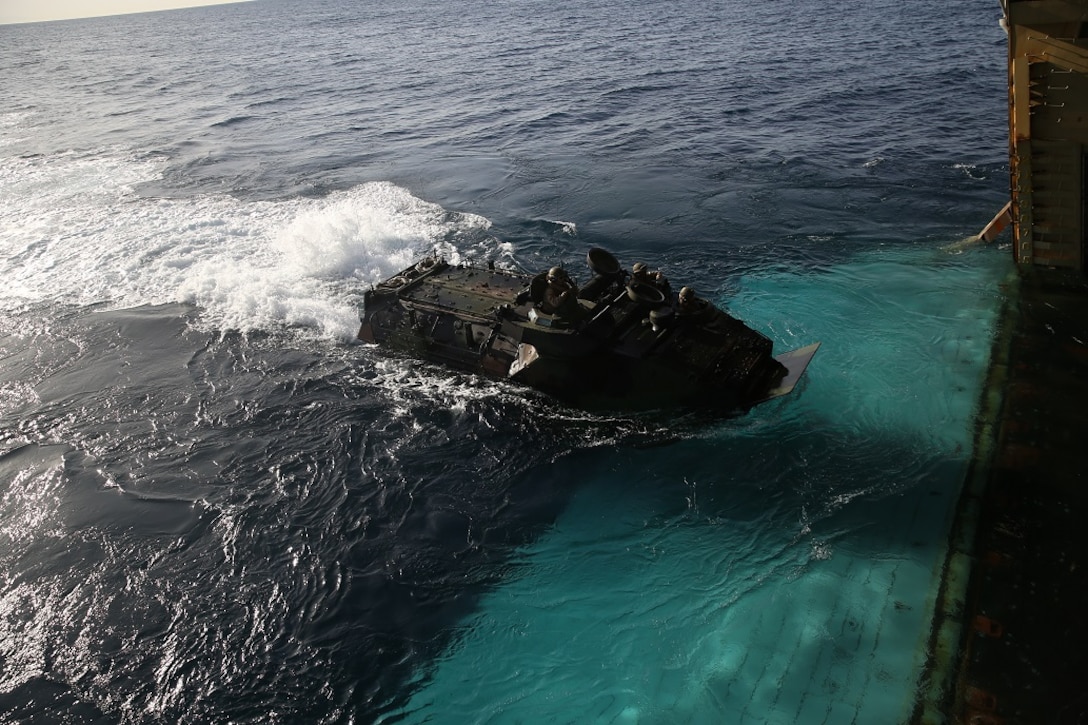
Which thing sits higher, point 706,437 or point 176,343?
point 176,343

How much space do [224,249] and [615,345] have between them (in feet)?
59.3

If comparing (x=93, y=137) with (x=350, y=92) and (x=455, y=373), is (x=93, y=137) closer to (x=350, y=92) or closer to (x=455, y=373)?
(x=350, y=92)

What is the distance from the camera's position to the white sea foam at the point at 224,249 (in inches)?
947

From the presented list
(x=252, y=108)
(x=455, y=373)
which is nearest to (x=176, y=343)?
(x=455, y=373)

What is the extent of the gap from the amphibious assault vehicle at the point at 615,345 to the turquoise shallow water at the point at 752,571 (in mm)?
1345

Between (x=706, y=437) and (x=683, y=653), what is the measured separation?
217 inches

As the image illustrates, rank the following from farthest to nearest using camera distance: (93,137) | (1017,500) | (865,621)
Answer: (93,137) < (1017,500) < (865,621)

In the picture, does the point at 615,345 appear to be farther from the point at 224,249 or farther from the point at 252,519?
the point at 224,249

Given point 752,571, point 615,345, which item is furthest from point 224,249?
point 752,571

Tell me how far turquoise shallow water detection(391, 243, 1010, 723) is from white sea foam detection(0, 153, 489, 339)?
11.3 metres

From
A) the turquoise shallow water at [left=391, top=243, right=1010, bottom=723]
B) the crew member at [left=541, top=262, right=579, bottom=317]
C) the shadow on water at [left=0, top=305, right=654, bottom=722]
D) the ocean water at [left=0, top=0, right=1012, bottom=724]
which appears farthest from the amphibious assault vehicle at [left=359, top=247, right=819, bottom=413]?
the turquoise shallow water at [left=391, top=243, right=1010, bottom=723]

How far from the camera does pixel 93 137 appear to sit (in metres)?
46.4

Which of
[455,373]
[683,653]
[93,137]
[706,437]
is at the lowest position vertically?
[683,653]

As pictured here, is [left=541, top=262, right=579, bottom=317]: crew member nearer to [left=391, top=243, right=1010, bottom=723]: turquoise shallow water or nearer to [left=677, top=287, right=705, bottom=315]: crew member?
[left=677, top=287, right=705, bottom=315]: crew member
